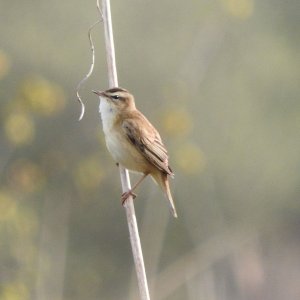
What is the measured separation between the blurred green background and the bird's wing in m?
2.21

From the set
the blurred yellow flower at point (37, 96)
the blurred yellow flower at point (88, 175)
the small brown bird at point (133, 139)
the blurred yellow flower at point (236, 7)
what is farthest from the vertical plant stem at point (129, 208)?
the blurred yellow flower at point (236, 7)

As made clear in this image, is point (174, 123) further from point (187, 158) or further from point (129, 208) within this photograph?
point (129, 208)

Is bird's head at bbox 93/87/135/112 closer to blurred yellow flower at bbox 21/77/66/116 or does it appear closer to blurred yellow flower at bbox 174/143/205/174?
blurred yellow flower at bbox 21/77/66/116

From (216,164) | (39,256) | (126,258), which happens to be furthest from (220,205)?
(39,256)

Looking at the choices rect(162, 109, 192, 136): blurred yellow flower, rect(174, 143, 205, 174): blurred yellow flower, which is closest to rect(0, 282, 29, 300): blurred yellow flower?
rect(162, 109, 192, 136): blurred yellow flower

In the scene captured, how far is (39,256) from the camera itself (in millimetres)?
10570

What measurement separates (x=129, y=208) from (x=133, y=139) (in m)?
0.79

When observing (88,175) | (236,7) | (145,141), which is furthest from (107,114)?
(236,7)

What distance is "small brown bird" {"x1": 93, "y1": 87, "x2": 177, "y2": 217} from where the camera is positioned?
7.51m

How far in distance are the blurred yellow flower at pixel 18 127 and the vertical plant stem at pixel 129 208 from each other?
10.9ft

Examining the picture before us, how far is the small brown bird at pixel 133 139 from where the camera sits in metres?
7.51

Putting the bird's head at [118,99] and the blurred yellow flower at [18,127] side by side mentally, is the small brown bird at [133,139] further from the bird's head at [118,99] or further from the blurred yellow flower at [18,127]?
the blurred yellow flower at [18,127]

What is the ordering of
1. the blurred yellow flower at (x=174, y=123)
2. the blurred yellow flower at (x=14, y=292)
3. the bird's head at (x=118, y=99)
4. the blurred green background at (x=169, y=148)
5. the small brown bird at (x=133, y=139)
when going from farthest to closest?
the blurred yellow flower at (x=174, y=123) < the blurred green background at (x=169, y=148) < the blurred yellow flower at (x=14, y=292) < the small brown bird at (x=133, y=139) < the bird's head at (x=118, y=99)

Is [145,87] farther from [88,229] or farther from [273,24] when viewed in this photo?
[273,24]
